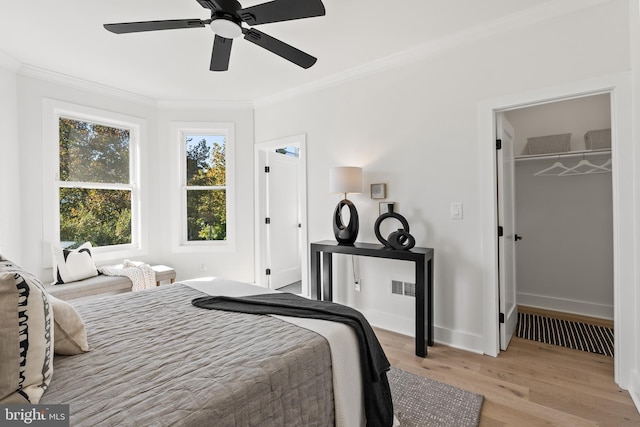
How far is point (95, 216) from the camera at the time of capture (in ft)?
12.2

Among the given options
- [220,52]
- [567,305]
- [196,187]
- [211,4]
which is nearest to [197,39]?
[220,52]

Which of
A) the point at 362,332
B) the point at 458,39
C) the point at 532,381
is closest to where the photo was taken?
the point at 362,332

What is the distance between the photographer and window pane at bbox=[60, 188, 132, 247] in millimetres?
3484

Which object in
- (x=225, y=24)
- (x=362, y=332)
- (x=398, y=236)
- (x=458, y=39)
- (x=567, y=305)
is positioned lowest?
(x=567, y=305)

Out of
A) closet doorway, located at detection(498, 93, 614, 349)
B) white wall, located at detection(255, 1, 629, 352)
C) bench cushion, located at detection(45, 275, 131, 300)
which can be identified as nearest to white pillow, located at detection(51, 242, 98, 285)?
bench cushion, located at detection(45, 275, 131, 300)

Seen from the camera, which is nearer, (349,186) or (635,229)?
(635,229)

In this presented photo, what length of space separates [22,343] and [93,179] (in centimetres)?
340

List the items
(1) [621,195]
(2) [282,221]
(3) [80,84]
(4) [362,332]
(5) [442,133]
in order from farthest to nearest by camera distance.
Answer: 1. (2) [282,221]
2. (3) [80,84]
3. (5) [442,133]
4. (1) [621,195]
5. (4) [362,332]

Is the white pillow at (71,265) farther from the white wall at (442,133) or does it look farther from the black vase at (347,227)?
the black vase at (347,227)

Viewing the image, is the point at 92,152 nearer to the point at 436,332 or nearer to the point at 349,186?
the point at 349,186

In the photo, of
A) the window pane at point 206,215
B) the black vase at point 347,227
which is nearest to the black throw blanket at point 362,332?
the black vase at point 347,227

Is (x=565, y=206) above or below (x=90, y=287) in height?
above

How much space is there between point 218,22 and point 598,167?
360cm

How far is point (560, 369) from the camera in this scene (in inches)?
88.8
